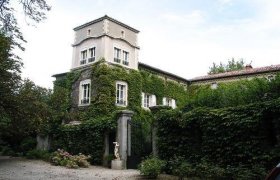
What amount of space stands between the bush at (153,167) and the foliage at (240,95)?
9.55 feet

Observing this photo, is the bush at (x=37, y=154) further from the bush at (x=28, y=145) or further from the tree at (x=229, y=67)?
the tree at (x=229, y=67)

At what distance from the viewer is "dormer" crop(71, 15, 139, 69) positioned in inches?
1056

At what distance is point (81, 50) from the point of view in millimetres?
28406

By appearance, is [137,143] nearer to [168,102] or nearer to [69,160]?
[69,160]

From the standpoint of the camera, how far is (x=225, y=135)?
463 inches

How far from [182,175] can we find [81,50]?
62.9ft

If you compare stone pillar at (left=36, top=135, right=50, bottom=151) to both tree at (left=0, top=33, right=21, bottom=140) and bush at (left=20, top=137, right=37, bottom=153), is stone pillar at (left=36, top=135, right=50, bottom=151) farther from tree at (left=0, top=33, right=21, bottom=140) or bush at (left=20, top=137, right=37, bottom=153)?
tree at (left=0, top=33, right=21, bottom=140)

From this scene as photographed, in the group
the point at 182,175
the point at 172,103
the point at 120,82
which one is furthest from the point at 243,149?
the point at 172,103

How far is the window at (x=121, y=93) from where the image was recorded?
26527 mm

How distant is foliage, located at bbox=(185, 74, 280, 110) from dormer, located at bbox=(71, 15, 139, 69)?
13.5 metres

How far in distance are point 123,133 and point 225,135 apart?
745 cm

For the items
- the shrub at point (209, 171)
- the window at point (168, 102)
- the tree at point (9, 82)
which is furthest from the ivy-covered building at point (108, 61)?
the shrub at point (209, 171)

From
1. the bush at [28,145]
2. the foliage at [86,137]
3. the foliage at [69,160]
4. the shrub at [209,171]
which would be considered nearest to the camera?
the shrub at [209,171]

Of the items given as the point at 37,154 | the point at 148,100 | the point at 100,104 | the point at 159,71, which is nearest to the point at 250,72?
the point at 159,71
